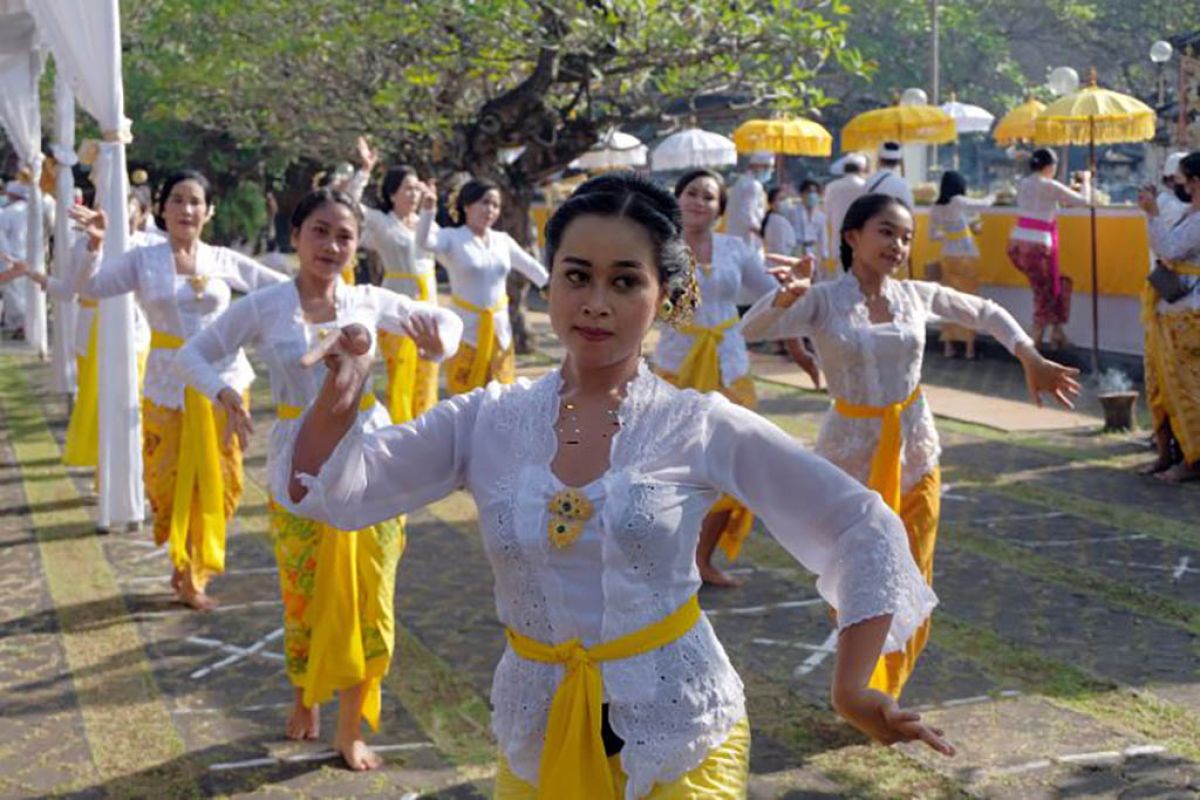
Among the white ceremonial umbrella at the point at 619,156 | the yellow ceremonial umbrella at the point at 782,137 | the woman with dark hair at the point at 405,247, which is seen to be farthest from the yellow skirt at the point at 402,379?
the yellow ceremonial umbrella at the point at 782,137

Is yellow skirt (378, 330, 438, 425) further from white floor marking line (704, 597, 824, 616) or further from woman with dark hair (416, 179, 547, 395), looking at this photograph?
white floor marking line (704, 597, 824, 616)

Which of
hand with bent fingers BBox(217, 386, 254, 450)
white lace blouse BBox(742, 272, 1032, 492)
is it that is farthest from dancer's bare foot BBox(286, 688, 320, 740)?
white lace blouse BBox(742, 272, 1032, 492)

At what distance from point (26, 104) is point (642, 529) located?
49.0 feet

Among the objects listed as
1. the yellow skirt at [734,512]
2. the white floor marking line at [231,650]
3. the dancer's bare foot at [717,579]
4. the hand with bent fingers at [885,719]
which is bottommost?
the white floor marking line at [231,650]

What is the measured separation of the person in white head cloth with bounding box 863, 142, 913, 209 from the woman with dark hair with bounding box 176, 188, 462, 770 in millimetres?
7011

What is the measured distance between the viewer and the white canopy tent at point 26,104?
45.5 feet

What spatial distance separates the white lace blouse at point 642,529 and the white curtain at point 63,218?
1145 cm

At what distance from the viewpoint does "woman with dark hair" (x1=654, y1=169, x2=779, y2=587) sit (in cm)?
784

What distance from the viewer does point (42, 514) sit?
9.98 m

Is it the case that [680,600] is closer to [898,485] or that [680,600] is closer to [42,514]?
[898,485]

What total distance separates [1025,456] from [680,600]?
8.55 metres

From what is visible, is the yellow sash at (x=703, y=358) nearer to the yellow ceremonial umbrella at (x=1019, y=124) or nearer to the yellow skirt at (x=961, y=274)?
the yellow skirt at (x=961, y=274)

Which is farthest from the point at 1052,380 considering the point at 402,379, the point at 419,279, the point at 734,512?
the point at 419,279

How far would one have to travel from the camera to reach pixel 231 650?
273 inches
